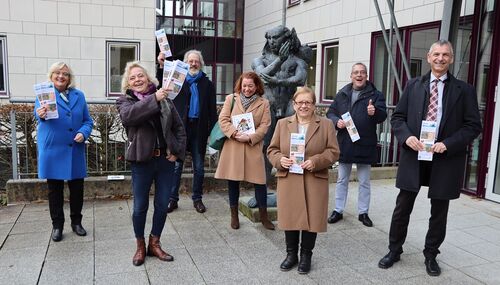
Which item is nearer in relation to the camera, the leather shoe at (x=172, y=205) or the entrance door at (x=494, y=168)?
the leather shoe at (x=172, y=205)

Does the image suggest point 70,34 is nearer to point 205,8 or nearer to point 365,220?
point 205,8

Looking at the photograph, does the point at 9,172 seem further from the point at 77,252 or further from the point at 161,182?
the point at 161,182

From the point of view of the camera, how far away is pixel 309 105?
12.2 feet

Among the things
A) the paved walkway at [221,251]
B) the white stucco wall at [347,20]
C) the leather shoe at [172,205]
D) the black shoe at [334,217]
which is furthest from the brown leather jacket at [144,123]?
the white stucco wall at [347,20]

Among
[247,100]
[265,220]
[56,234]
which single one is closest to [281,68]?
[247,100]

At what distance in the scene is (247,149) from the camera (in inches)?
184

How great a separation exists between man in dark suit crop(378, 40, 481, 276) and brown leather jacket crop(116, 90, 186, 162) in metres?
1.97

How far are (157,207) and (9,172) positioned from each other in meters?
3.39

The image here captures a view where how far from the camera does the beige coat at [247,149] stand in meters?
4.65

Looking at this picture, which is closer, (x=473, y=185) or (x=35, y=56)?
(x=473, y=185)

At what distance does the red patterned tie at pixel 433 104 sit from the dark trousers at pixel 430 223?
680 mm

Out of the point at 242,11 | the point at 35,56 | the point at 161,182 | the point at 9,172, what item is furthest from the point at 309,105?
the point at 242,11

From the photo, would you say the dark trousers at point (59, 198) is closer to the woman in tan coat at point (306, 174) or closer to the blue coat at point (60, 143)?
the blue coat at point (60, 143)

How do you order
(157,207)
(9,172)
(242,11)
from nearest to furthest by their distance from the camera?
(157,207), (9,172), (242,11)
